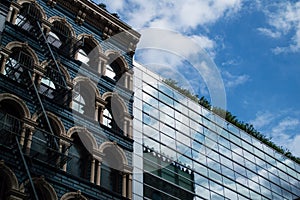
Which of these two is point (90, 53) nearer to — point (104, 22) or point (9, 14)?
point (104, 22)

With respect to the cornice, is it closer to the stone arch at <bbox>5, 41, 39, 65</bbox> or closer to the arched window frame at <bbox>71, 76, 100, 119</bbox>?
the arched window frame at <bbox>71, 76, 100, 119</bbox>

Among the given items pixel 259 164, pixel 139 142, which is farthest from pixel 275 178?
pixel 139 142

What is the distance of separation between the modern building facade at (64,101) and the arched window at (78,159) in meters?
0.05

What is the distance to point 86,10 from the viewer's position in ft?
105

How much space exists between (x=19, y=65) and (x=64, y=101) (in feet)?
9.80

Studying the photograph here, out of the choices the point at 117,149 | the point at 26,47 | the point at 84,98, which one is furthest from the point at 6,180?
the point at 84,98

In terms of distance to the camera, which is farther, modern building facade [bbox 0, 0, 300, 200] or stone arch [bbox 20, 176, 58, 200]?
modern building facade [bbox 0, 0, 300, 200]

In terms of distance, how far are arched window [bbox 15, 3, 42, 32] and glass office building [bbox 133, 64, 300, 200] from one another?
25.1 feet

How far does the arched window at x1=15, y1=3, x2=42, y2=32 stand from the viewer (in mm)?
27672

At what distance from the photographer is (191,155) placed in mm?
34031

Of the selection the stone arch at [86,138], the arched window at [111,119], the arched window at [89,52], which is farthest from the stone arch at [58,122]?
the arched window at [89,52]

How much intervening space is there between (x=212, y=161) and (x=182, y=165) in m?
4.00

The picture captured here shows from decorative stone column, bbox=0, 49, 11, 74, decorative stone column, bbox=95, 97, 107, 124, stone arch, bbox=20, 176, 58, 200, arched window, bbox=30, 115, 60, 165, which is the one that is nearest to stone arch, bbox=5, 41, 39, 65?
decorative stone column, bbox=0, 49, 11, 74

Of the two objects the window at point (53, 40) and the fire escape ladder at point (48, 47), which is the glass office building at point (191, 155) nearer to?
the window at point (53, 40)
